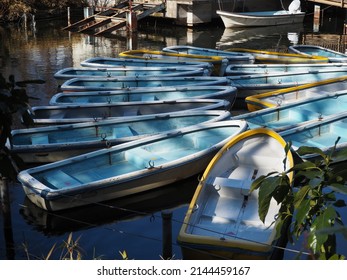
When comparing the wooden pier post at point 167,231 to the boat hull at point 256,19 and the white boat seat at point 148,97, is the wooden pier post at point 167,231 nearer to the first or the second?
the white boat seat at point 148,97

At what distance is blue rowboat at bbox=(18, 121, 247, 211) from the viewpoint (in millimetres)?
8180

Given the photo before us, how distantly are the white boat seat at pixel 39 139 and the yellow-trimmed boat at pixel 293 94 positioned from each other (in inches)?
181

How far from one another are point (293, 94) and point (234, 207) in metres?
6.25

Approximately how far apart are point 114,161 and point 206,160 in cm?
157

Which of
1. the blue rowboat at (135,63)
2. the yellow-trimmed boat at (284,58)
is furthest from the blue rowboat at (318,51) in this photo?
the blue rowboat at (135,63)

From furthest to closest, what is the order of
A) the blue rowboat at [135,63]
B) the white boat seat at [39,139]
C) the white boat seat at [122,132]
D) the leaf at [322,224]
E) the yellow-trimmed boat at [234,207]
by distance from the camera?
the blue rowboat at [135,63], the white boat seat at [122,132], the white boat seat at [39,139], the yellow-trimmed boat at [234,207], the leaf at [322,224]

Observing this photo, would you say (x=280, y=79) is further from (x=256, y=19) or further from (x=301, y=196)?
(x=256, y=19)

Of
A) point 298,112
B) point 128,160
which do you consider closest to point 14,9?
point 298,112

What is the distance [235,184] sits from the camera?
25.5 feet

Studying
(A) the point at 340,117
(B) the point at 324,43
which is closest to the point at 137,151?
(A) the point at 340,117

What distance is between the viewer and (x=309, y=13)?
110 ft

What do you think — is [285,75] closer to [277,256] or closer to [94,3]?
[277,256]

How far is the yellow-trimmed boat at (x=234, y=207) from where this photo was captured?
6398 millimetres

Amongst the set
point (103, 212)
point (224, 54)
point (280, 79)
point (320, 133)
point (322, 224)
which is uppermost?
point (322, 224)
